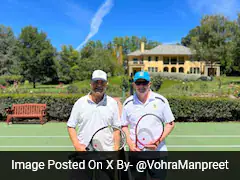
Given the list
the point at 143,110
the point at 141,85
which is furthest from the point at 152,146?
the point at 141,85

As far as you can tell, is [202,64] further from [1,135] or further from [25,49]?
[1,135]

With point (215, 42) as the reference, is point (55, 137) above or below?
below

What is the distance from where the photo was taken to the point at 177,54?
180 ft

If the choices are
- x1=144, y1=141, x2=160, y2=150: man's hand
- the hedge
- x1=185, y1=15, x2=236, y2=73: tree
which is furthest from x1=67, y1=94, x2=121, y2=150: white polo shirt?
x1=185, y1=15, x2=236, y2=73: tree

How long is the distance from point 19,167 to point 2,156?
90 cm

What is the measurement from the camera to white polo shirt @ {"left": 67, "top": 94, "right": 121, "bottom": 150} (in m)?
2.67

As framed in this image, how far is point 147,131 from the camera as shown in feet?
8.64

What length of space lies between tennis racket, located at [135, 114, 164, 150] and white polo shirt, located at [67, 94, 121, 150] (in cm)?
27

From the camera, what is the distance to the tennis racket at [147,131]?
2633 millimetres

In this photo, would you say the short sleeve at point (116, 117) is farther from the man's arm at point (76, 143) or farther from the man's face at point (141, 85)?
the man's arm at point (76, 143)

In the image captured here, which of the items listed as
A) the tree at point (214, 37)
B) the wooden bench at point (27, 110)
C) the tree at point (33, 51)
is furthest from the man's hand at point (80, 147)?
the tree at point (214, 37)

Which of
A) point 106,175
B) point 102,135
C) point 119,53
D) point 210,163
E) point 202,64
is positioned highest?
point 119,53

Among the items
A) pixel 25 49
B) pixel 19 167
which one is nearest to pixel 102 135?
pixel 19 167

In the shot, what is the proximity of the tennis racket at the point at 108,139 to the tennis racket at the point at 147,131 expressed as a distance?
197 mm
